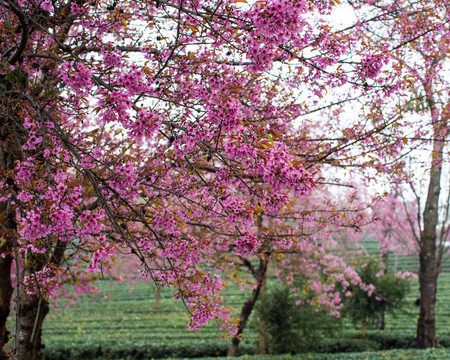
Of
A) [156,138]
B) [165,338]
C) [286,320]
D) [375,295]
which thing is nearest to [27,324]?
[156,138]

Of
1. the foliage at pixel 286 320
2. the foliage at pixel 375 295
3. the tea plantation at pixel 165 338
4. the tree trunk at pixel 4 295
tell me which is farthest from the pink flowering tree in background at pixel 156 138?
the foliage at pixel 375 295

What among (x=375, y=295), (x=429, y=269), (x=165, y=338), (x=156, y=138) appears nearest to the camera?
(x=156, y=138)

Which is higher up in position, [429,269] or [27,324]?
[429,269]

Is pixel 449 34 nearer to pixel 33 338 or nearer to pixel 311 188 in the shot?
pixel 311 188

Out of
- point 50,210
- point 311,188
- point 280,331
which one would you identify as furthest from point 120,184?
point 280,331

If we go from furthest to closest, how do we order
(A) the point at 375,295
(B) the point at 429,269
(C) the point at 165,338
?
(C) the point at 165,338 → (A) the point at 375,295 → (B) the point at 429,269

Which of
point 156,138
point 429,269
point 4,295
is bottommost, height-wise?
point 4,295

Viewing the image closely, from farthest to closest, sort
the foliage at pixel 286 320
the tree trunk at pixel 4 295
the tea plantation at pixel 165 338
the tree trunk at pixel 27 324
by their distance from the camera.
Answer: the tea plantation at pixel 165 338 → the foliage at pixel 286 320 → the tree trunk at pixel 4 295 → the tree trunk at pixel 27 324

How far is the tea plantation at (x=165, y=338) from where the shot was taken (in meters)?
10.8

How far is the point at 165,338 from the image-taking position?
1286 centimetres

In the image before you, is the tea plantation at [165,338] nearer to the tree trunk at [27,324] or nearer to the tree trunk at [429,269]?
the tree trunk at [429,269]

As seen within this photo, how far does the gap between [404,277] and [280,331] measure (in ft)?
19.3

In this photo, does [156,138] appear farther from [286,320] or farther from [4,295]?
[286,320]

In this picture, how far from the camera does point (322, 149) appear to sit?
4.29 meters
